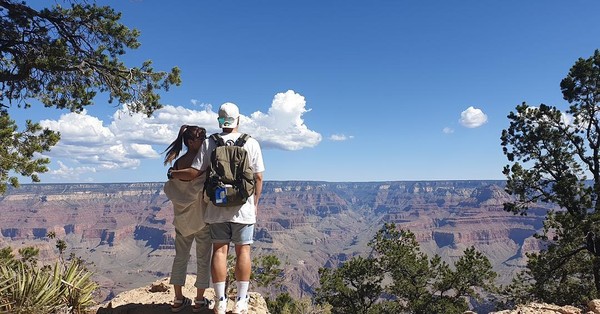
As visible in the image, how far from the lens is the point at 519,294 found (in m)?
15.2

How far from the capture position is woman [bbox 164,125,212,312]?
462 cm

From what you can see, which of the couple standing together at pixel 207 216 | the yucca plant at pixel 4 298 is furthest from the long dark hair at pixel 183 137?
the yucca plant at pixel 4 298

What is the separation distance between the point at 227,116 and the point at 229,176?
2.59ft

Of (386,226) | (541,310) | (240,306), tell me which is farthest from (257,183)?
(386,226)

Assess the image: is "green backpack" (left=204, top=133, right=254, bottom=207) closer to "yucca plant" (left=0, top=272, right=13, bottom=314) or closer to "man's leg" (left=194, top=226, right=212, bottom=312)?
"man's leg" (left=194, top=226, right=212, bottom=312)

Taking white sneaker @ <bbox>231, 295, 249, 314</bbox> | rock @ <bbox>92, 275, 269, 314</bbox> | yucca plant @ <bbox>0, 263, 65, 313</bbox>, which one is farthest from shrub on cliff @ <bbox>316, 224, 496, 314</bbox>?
yucca plant @ <bbox>0, 263, 65, 313</bbox>

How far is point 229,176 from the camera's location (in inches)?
164

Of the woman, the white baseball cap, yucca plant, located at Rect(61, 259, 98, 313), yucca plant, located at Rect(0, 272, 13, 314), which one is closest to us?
yucca plant, located at Rect(0, 272, 13, 314)

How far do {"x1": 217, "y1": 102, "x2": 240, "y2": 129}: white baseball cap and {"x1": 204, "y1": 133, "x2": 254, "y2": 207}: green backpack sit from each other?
27cm

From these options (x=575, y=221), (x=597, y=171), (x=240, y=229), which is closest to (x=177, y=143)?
(x=240, y=229)

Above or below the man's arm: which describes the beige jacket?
below

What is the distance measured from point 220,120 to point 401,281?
2103 centimetres

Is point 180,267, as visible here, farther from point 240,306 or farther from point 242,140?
point 242,140

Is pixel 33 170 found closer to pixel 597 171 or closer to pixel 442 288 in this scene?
pixel 597 171
